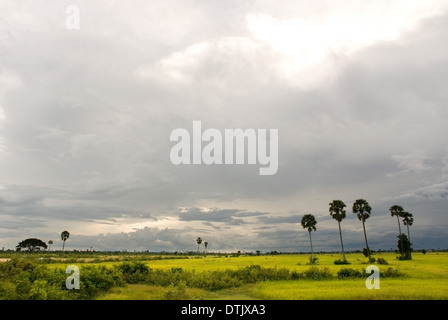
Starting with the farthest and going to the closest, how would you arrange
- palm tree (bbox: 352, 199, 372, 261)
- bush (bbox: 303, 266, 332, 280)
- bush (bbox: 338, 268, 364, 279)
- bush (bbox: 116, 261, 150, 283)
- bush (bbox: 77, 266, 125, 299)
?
palm tree (bbox: 352, 199, 372, 261) < bush (bbox: 338, 268, 364, 279) < bush (bbox: 303, 266, 332, 280) < bush (bbox: 116, 261, 150, 283) < bush (bbox: 77, 266, 125, 299)

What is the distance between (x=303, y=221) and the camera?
295 ft

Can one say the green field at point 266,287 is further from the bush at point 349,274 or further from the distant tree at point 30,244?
the distant tree at point 30,244

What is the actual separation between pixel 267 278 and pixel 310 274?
20.2ft

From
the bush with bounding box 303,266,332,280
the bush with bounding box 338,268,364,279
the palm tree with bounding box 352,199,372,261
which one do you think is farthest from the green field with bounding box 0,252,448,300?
the palm tree with bounding box 352,199,372,261

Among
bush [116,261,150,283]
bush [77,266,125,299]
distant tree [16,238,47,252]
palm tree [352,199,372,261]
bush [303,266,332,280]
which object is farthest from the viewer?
distant tree [16,238,47,252]

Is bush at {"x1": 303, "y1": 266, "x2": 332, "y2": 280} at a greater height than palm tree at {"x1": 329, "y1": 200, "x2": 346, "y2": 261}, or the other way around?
palm tree at {"x1": 329, "y1": 200, "x2": 346, "y2": 261}

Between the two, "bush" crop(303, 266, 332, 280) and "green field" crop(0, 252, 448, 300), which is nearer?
"green field" crop(0, 252, 448, 300)

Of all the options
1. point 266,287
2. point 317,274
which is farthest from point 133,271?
point 317,274

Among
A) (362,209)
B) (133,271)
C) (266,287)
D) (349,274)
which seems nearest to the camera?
(266,287)

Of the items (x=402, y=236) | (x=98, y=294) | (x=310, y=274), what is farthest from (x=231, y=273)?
(x=402, y=236)

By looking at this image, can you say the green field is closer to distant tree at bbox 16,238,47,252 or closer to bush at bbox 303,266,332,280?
bush at bbox 303,266,332,280

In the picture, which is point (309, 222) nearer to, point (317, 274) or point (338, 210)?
point (338, 210)

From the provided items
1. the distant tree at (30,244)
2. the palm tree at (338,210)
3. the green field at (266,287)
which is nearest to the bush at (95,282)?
the green field at (266,287)
